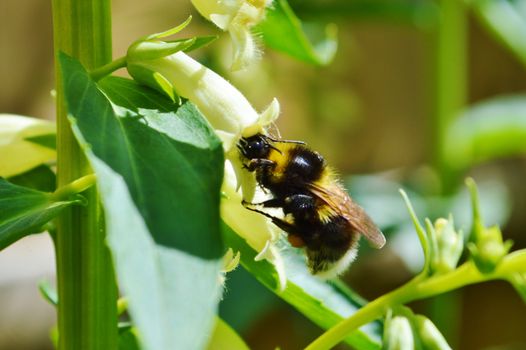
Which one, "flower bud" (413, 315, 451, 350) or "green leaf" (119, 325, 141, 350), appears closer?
"flower bud" (413, 315, 451, 350)

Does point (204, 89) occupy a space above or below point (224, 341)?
above

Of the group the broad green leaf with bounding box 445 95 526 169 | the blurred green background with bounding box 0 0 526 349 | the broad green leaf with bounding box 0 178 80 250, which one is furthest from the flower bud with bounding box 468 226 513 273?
the broad green leaf with bounding box 445 95 526 169

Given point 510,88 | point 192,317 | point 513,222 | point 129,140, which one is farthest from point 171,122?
point 510,88

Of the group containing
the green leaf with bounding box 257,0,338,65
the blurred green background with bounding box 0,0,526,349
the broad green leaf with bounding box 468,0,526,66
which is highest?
the green leaf with bounding box 257,0,338,65

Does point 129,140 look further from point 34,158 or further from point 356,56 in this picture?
point 356,56

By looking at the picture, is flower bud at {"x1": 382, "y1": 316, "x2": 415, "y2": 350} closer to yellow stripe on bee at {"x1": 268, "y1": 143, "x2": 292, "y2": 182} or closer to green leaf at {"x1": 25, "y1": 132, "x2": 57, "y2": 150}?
yellow stripe on bee at {"x1": 268, "y1": 143, "x2": 292, "y2": 182}

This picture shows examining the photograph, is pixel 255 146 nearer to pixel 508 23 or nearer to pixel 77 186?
pixel 77 186

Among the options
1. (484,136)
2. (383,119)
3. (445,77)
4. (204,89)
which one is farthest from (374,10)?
(383,119)
